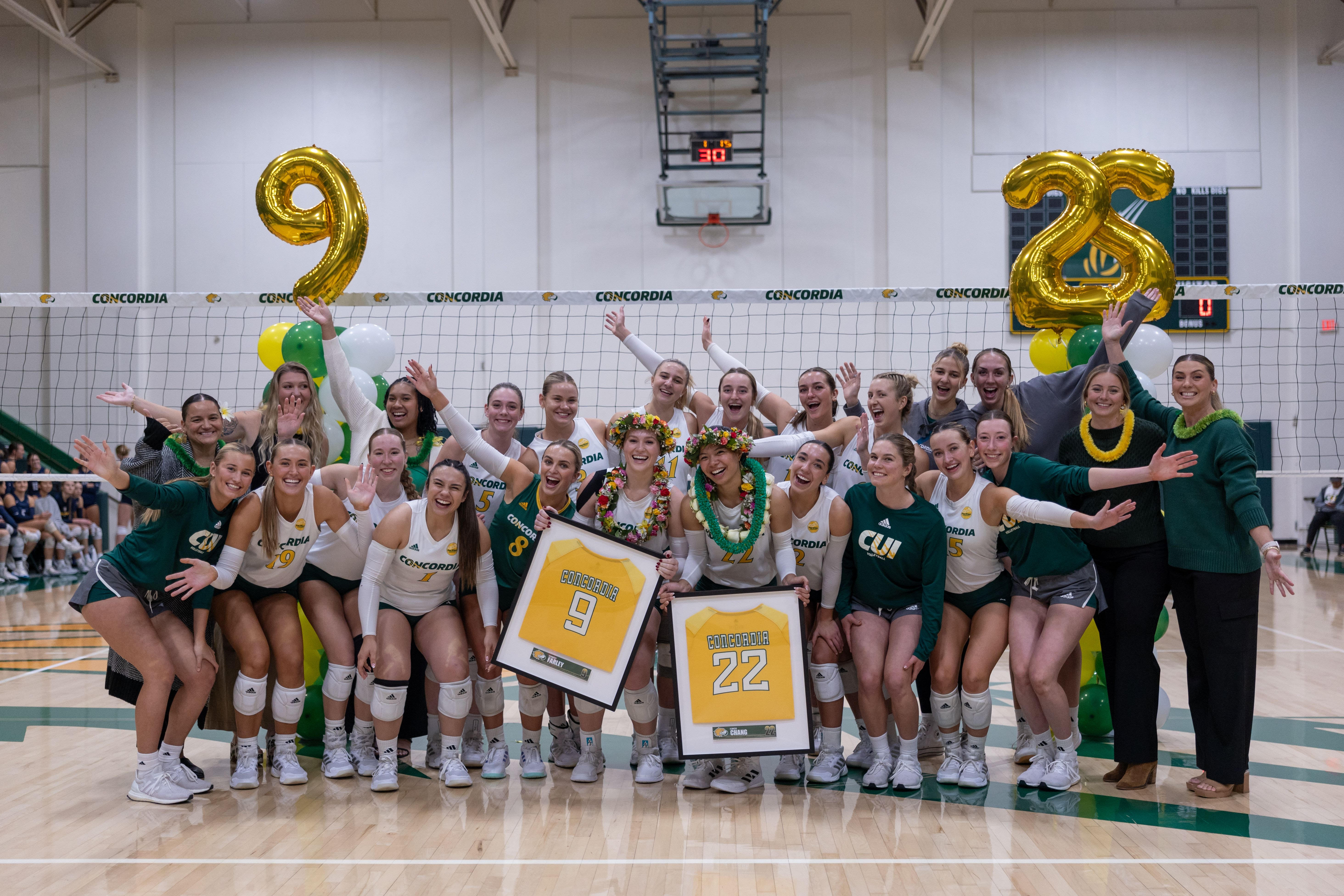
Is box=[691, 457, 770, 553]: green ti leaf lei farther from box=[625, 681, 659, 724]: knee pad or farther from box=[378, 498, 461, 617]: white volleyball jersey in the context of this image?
box=[378, 498, 461, 617]: white volleyball jersey

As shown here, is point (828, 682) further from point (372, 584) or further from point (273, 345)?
→ point (273, 345)

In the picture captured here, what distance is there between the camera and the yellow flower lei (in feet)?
13.9

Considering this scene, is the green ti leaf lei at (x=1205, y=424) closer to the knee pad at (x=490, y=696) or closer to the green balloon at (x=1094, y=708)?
the green balloon at (x=1094, y=708)

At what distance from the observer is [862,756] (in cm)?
459

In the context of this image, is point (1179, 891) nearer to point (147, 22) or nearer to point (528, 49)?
point (528, 49)

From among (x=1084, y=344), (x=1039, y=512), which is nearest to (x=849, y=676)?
(x=1039, y=512)

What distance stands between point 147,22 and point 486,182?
17.2 feet

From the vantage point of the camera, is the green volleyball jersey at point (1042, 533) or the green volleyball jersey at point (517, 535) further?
the green volleyball jersey at point (517, 535)

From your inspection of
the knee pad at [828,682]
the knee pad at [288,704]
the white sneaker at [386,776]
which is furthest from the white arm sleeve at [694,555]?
the knee pad at [288,704]

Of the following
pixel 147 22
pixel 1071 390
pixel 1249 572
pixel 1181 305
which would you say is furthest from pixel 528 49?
pixel 1249 572

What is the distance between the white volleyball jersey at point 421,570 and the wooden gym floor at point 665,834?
0.79m

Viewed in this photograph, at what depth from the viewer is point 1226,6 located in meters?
13.3

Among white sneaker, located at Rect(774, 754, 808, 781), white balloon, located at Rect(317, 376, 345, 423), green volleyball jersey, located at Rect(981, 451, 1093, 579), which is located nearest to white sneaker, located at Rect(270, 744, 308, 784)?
white balloon, located at Rect(317, 376, 345, 423)

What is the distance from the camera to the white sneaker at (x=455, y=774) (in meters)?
4.27
